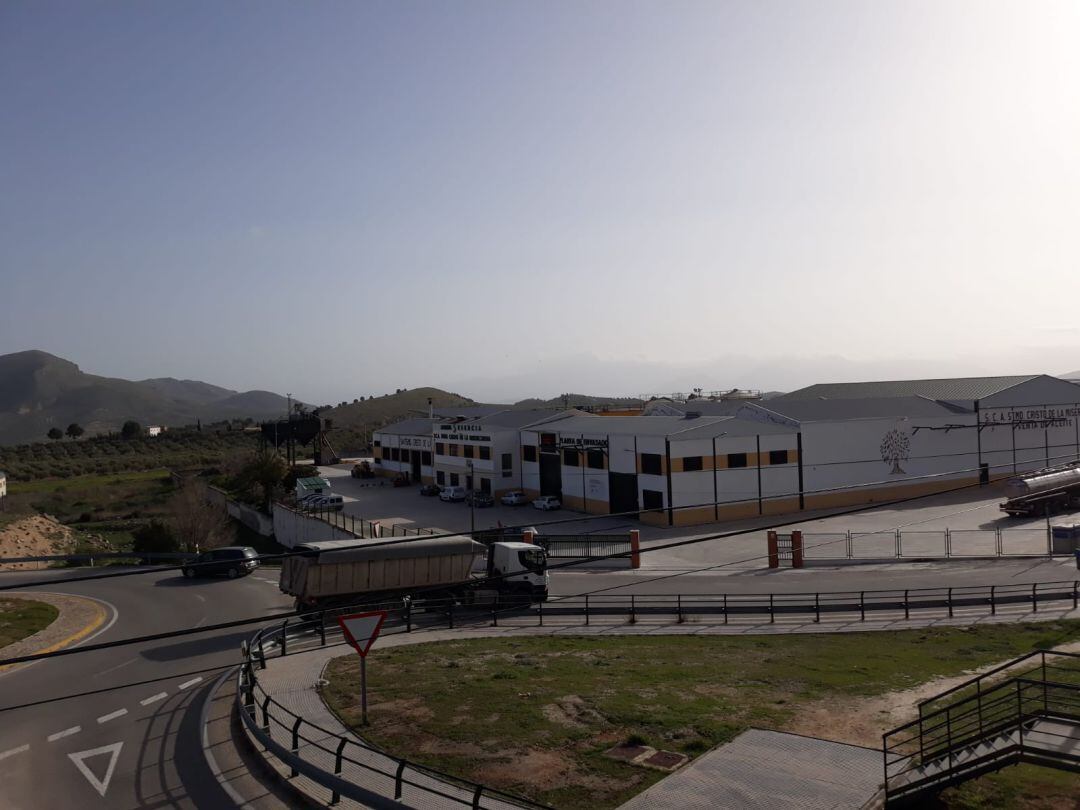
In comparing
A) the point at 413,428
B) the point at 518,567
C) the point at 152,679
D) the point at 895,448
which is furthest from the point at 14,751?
the point at 413,428

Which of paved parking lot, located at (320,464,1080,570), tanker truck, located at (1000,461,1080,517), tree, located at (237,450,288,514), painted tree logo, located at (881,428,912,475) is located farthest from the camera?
tree, located at (237,450,288,514)

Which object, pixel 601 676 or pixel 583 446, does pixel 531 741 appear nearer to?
pixel 601 676

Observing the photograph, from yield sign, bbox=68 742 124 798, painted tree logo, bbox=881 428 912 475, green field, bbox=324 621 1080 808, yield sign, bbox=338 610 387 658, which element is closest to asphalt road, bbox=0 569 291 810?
yield sign, bbox=68 742 124 798

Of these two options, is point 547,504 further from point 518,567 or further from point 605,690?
point 605,690

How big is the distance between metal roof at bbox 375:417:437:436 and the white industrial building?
280 inches

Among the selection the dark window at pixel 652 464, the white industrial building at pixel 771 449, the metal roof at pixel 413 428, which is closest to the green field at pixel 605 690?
the white industrial building at pixel 771 449

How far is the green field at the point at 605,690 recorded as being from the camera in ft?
42.3

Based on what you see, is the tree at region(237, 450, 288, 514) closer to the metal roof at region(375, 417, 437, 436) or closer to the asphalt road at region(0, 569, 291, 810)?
the metal roof at region(375, 417, 437, 436)

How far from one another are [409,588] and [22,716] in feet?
36.3

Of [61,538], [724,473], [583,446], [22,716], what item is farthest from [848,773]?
[61,538]

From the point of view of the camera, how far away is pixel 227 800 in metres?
12.1

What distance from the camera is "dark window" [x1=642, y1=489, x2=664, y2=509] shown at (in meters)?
45.5

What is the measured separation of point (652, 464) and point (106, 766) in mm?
35082

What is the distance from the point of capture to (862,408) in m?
53.7
